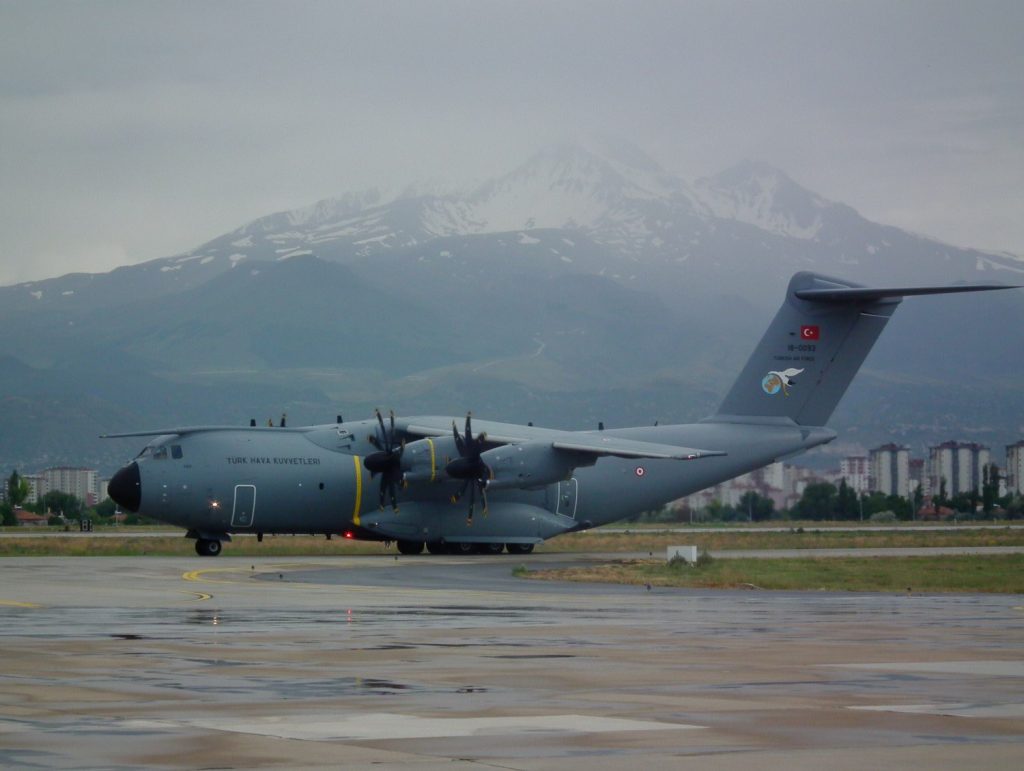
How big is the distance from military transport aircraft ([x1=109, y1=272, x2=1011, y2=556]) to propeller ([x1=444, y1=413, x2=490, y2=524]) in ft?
0.14

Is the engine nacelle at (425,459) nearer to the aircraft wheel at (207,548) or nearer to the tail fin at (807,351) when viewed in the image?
the aircraft wheel at (207,548)

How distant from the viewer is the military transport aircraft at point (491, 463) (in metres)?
47.8

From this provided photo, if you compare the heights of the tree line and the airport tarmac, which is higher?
the tree line

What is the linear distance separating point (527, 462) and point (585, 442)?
5.91 ft

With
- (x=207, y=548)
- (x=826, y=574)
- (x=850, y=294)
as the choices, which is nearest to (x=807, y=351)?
(x=850, y=294)

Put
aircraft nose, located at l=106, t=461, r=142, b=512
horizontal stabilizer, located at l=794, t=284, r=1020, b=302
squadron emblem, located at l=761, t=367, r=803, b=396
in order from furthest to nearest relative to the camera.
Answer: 1. squadron emblem, located at l=761, t=367, r=803, b=396
2. horizontal stabilizer, located at l=794, t=284, r=1020, b=302
3. aircraft nose, located at l=106, t=461, r=142, b=512

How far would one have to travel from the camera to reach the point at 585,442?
47.6 m

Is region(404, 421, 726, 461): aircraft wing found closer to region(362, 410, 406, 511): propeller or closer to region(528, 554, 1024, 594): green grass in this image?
region(362, 410, 406, 511): propeller

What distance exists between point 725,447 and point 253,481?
14980 mm

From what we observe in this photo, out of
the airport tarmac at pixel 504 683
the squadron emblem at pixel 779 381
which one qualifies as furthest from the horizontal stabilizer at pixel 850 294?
the airport tarmac at pixel 504 683

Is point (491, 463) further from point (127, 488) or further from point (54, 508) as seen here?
point (54, 508)

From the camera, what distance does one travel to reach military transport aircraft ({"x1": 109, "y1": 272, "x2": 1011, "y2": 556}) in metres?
47.8

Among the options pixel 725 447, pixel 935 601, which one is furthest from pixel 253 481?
pixel 935 601

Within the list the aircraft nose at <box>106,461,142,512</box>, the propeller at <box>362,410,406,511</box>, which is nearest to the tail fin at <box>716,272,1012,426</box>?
the propeller at <box>362,410,406,511</box>
